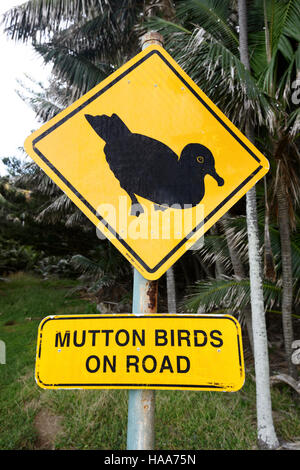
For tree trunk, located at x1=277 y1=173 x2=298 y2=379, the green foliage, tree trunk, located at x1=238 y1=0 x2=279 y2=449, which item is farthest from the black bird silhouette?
the green foliage

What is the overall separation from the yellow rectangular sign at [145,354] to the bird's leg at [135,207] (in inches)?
14.3

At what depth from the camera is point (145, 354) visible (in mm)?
1046

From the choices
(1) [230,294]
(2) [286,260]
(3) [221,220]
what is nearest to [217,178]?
(2) [286,260]

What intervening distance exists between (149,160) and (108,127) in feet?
0.68

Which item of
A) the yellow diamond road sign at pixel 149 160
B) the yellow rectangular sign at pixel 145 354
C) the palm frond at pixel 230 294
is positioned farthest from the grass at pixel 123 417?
the yellow diamond road sign at pixel 149 160

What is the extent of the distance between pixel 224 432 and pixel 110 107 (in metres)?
4.20

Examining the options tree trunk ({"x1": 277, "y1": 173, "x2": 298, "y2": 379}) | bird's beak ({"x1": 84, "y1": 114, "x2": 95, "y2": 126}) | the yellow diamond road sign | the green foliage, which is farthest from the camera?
the green foliage

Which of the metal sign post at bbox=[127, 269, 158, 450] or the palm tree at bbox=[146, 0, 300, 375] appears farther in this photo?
the palm tree at bbox=[146, 0, 300, 375]

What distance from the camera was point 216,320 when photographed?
42.2 inches

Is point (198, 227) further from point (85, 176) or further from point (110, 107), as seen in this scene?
point (110, 107)

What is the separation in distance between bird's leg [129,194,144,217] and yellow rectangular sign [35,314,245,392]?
1.19ft

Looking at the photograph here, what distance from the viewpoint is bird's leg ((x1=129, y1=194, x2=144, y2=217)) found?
1152mm

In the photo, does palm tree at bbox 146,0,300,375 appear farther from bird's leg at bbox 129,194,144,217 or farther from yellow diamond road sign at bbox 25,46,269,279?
bird's leg at bbox 129,194,144,217

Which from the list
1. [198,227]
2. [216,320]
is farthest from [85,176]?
[216,320]
